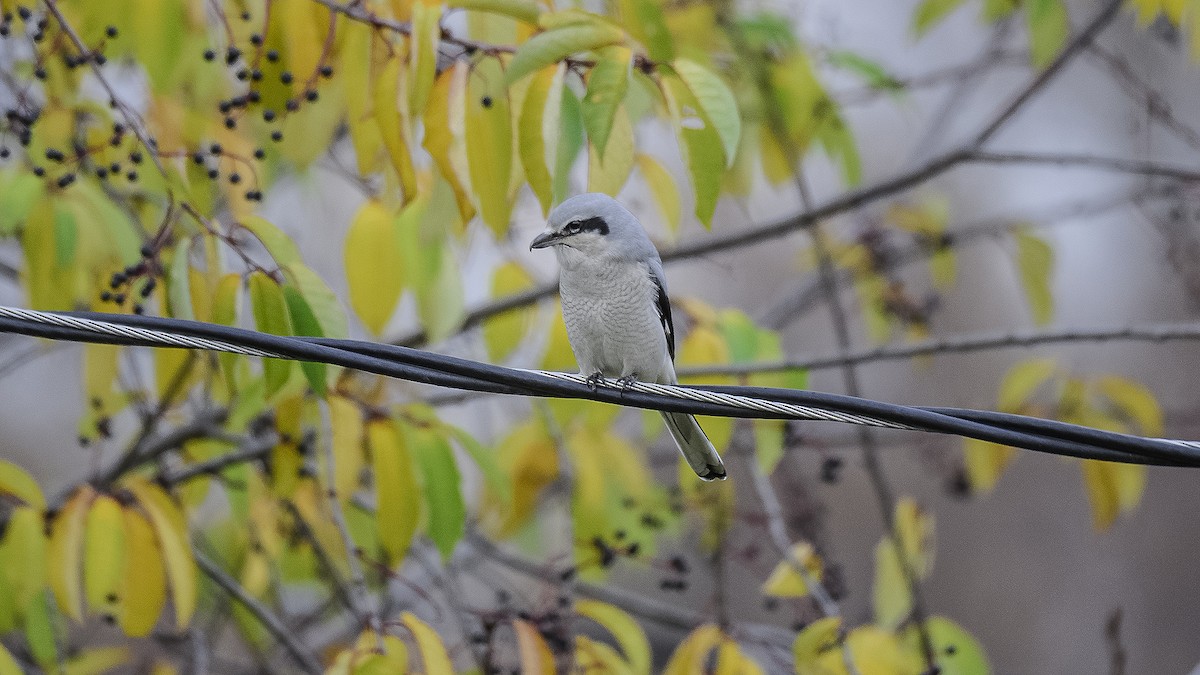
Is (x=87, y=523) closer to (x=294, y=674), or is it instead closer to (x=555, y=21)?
(x=555, y=21)

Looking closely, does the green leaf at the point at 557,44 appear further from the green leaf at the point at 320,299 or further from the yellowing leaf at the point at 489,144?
the green leaf at the point at 320,299

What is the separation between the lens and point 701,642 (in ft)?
11.3

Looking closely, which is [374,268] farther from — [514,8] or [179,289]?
[514,8]

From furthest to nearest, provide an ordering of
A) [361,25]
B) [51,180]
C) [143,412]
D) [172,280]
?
[143,412], [51,180], [361,25], [172,280]

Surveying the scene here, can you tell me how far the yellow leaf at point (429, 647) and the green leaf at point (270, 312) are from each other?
0.71 meters

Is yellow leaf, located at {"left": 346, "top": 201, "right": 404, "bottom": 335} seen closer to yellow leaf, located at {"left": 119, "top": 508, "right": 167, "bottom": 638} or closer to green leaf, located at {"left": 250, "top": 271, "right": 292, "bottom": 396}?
green leaf, located at {"left": 250, "top": 271, "right": 292, "bottom": 396}

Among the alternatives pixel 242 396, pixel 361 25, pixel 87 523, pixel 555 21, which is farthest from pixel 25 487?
pixel 555 21

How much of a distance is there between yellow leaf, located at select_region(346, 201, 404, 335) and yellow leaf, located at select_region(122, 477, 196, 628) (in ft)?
2.73

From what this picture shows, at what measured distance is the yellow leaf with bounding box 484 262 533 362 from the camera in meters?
4.80

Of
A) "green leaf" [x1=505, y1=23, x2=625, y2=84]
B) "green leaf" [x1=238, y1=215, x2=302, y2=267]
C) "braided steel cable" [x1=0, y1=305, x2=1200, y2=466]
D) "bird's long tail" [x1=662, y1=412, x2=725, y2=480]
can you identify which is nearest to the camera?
"braided steel cable" [x1=0, y1=305, x2=1200, y2=466]

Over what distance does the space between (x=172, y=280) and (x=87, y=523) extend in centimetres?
103

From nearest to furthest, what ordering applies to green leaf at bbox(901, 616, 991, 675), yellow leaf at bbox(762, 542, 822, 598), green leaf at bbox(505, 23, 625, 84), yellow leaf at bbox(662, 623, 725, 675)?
green leaf at bbox(505, 23, 625, 84) < yellow leaf at bbox(662, 623, 725, 675) < yellow leaf at bbox(762, 542, 822, 598) < green leaf at bbox(901, 616, 991, 675)

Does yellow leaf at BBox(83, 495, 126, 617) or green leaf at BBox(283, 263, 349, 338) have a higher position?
green leaf at BBox(283, 263, 349, 338)

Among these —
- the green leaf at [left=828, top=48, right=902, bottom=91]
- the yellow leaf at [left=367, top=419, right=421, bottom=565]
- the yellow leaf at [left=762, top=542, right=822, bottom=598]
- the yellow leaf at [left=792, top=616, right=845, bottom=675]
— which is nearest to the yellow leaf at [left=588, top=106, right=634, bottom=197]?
the yellow leaf at [left=367, top=419, right=421, bottom=565]
